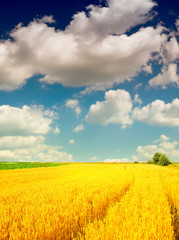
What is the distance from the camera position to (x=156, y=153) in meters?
79.6

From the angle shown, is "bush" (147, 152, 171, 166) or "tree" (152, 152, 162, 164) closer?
"bush" (147, 152, 171, 166)

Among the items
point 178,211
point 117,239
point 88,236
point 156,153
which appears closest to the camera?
point 117,239

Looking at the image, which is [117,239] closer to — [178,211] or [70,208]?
[70,208]

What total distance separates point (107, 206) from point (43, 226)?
9.23ft

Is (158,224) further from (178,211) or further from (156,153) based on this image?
(156,153)

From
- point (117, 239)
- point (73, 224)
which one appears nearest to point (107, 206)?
point (73, 224)

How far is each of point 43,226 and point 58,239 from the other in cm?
43

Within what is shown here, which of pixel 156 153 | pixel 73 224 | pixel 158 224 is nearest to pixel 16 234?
pixel 73 224

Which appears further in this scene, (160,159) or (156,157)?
(156,157)

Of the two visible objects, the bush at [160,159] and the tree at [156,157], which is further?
the tree at [156,157]

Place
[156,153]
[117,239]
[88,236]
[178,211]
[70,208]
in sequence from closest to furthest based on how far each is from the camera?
[117,239] < [88,236] < [70,208] < [178,211] < [156,153]

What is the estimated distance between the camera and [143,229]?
3611mm

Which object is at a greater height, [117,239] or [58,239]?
[117,239]

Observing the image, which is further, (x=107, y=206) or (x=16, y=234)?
(x=107, y=206)
